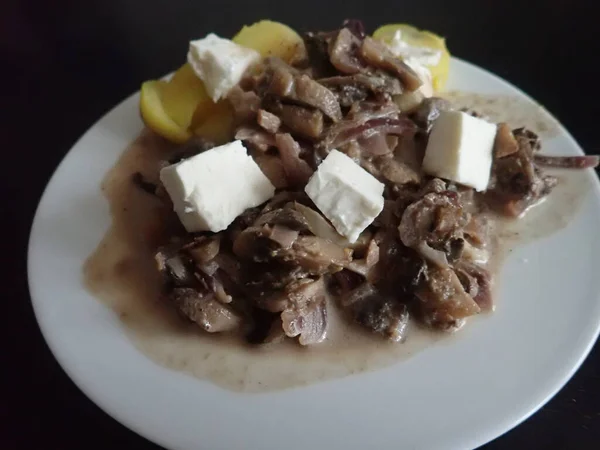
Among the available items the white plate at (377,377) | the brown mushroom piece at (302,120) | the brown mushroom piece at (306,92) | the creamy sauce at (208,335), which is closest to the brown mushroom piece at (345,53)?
the brown mushroom piece at (306,92)

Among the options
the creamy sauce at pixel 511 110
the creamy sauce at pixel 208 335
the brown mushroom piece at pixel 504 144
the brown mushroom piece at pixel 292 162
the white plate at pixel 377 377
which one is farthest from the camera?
the creamy sauce at pixel 511 110

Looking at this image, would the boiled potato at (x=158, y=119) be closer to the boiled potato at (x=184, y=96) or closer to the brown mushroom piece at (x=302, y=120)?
the boiled potato at (x=184, y=96)

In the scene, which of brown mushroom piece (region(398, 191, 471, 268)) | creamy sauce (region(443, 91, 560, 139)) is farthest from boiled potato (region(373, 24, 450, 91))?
brown mushroom piece (region(398, 191, 471, 268))

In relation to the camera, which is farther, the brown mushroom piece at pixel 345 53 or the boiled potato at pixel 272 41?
the boiled potato at pixel 272 41

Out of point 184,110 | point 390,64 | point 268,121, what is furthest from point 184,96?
point 390,64

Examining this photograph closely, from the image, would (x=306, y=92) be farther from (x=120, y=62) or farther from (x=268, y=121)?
(x=120, y=62)

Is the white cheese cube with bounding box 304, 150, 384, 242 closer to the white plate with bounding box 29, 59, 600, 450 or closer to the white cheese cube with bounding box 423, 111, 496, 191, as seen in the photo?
the white cheese cube with bounding box 423, 111, 496, 191
